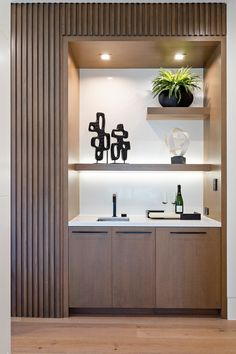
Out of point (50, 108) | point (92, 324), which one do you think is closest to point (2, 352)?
point (92, 324)

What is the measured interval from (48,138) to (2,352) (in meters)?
2.50

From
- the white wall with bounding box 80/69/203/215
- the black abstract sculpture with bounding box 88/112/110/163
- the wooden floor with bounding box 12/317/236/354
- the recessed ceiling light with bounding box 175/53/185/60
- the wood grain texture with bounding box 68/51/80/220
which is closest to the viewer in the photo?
the wooden floor with bounding box 12/317/236/354

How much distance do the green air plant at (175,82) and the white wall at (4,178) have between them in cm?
270

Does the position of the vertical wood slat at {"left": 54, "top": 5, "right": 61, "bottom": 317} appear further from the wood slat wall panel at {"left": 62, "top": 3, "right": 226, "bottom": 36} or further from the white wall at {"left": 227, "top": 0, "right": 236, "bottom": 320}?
the white wall at {"left": 227, "top": 0, "right": 236, "bottom": 320}

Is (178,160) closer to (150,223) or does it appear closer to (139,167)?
(139,167)

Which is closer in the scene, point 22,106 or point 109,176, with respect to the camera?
point 22,106

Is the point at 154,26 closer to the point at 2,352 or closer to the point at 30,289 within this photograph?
the point at 30,289

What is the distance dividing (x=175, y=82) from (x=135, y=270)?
190cm

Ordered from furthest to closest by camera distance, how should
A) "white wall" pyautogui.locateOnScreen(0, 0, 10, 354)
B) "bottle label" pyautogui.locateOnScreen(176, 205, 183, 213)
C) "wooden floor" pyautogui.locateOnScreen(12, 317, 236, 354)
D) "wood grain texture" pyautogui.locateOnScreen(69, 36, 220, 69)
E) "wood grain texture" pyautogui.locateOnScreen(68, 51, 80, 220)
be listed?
"bottle label" pyautogui.locateOnScreen(176, 205, 183, 213)
"wood grain texture" pyautogui.locateOnScreen(68, 51, 80, 220)
"wood grain texture" pyautogui.locateOnScreen(69, 36, 220, 69)
"wooden floor" pyautogui.locateOnScreen(12, 317, 236, 354)
"white wall" pyautogui.locateOnScreen(0, 0, 10, 354)

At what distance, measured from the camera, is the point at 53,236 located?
3.53 m

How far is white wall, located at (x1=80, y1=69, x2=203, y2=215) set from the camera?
4184mm

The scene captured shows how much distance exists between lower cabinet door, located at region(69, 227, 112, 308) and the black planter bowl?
1.42 meters

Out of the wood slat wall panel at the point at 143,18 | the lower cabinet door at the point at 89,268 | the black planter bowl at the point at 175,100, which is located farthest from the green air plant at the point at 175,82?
the lower cabinet door at the point at 89,268

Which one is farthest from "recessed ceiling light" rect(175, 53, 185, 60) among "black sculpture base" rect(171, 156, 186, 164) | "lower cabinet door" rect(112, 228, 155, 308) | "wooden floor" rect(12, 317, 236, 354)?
"wooden floor" rect(12, 317, 236, 354)
